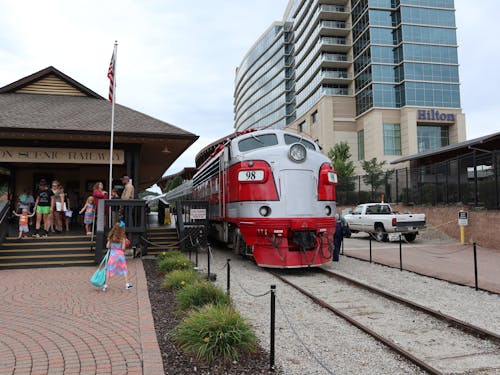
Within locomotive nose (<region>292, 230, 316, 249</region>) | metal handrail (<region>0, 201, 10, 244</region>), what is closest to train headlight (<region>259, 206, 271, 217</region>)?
locomotive nose (<region>292, 230, 316, 249</region>)

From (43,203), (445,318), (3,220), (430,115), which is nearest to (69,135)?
(43,203)

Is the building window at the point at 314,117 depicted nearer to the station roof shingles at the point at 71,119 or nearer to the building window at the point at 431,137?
the building window at the point at 431,137

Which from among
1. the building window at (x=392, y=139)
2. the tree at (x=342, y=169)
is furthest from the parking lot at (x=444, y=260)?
the building window at (x=392, y=139)

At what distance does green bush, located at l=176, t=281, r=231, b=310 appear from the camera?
6230 mm

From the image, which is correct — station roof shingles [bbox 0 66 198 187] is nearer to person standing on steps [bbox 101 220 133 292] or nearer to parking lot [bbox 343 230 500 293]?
person standing on steps [bbox 101 220 133 292]

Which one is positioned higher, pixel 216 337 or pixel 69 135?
pixel 69 135

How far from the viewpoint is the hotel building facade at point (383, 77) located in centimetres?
5456

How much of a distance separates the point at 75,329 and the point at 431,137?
58470mm

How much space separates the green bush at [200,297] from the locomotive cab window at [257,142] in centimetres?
513

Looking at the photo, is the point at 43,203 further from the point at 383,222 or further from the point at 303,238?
the point at 383,222

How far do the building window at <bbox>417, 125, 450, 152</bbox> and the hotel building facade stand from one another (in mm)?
142

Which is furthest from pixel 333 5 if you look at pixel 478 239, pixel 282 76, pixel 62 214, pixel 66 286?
pixel 66 286

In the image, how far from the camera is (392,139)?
54.7m

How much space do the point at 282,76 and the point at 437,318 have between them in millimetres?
86474
